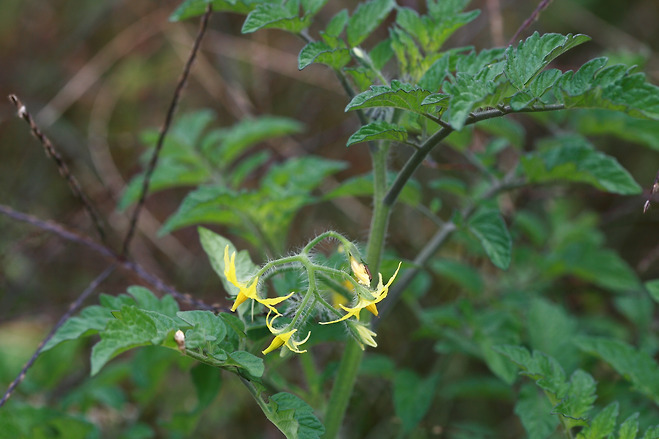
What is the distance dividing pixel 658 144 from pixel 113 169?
253cm

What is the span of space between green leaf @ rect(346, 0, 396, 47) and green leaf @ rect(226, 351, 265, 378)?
755mm

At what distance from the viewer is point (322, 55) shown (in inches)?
48.0

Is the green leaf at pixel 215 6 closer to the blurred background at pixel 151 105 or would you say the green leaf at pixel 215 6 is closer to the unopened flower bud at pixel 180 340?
the unopened flower bud at pixel 180 340

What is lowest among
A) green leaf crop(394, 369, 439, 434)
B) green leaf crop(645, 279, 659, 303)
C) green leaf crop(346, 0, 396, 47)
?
green leaf crop(394, 369, 439, 434)

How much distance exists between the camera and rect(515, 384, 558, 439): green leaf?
4.52 feet

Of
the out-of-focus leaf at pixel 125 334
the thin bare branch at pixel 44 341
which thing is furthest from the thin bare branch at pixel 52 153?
the out-of-focus leaf at pixel 125 334

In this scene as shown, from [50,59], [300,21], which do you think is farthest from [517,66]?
[50,59]

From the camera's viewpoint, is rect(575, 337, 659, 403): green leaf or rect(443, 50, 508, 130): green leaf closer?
rect(443, 50, 508, 130): green leaf

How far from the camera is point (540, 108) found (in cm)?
103

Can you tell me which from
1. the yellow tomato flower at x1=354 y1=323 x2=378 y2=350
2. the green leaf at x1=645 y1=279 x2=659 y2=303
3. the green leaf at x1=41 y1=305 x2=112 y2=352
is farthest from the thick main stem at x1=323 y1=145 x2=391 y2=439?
the green leaf at x1=645 y1=279 x2=659 y2=303

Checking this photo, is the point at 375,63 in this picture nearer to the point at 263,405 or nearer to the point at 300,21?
the point at 300,21

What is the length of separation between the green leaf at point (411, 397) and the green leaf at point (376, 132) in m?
0.92

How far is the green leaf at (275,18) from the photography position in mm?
1226

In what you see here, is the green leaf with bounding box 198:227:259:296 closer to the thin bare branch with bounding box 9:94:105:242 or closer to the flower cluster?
the flower cluster
